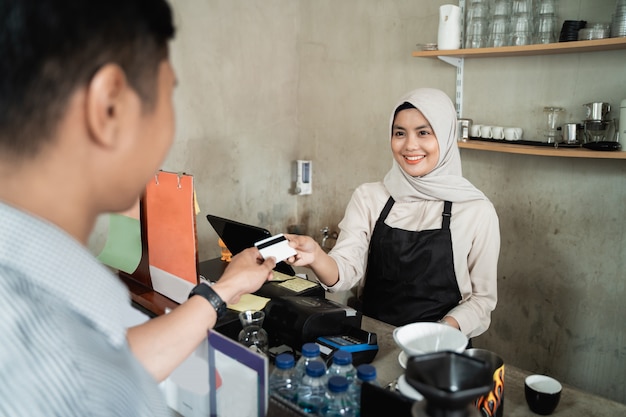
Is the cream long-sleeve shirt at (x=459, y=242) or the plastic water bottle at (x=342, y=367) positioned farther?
the cream long-sleeve shirt at (x=459, y=242)

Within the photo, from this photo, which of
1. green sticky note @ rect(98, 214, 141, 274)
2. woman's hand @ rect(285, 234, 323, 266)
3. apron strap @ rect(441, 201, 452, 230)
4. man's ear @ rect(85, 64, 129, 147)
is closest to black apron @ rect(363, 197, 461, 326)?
apron strap @ rect(441, 201, 452, 230)

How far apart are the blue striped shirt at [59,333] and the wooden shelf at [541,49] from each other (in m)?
2.06

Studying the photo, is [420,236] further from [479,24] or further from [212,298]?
[479,24]

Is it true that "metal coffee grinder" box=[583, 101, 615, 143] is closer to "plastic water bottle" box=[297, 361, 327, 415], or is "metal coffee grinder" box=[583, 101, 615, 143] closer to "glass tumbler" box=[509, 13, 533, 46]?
"glass tumbler" box=[509, 13, 533, 46]

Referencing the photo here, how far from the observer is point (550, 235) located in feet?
7.92

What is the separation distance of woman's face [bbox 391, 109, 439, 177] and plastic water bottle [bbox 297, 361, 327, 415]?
1106mm

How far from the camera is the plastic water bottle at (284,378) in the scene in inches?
37.6

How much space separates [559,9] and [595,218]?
982 millimetres

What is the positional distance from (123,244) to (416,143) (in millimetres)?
1168

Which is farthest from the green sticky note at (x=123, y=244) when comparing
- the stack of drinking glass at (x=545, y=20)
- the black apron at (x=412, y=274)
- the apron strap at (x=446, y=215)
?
the stack of drinking glass at (x=545, y=20)

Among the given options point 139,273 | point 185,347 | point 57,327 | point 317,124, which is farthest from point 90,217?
point 317,124

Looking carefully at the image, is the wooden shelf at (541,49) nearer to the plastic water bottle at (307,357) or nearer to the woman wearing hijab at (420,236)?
the woman wearing hijab at (420,236)

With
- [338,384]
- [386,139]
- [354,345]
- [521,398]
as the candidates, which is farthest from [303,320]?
[386,139]

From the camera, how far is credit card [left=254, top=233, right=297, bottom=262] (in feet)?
4.22
